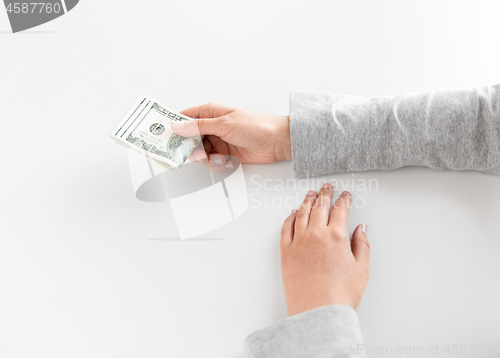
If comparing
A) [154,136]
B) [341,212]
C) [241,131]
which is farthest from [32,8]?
[341,212]

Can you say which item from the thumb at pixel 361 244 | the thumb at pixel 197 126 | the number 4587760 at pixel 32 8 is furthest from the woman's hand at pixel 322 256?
the number 4587760 at pixel 32 8

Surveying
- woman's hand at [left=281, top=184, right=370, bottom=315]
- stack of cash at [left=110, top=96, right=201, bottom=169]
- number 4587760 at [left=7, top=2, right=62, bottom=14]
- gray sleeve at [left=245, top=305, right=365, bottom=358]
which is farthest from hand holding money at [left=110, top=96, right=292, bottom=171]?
number 4587760 at [left=7, top=2, right=62, bottom=14]

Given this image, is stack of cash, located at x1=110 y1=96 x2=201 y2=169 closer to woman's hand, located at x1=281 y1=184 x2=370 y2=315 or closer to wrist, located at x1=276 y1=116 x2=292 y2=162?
wrist, located at x1=276 y1=116 x2=292 y2=162

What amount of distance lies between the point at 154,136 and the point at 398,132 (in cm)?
58

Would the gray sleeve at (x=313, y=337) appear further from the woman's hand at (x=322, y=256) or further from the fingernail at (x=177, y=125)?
the fingernail at (x=177, y=125)

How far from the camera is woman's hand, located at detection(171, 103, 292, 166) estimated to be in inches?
36.1

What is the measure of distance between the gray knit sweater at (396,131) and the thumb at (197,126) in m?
0.18

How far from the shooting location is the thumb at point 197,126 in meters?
0.91

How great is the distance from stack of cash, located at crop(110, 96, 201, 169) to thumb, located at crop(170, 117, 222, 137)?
27 mm

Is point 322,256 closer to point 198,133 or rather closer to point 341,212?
point 341,212

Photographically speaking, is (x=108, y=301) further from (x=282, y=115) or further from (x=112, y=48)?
(x=112, y=48)

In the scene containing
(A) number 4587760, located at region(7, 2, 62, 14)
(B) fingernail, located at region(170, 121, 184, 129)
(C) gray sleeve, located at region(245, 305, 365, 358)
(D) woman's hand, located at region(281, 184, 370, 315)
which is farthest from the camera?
(A) number 4587760, located at region(7, 2, 62, 14)

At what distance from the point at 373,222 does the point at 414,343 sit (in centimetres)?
26

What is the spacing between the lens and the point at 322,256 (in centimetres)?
79
